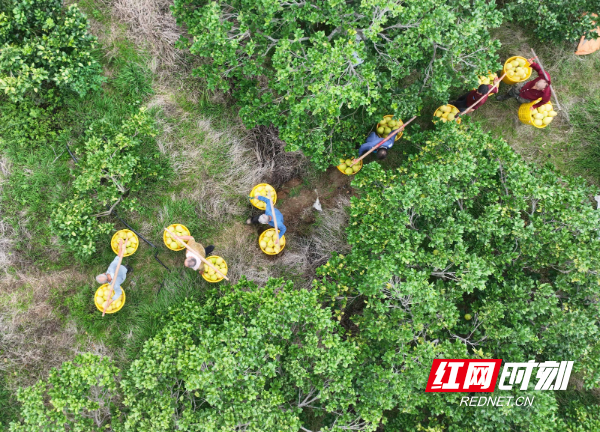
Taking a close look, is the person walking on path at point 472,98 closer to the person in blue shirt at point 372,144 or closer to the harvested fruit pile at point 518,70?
the harvested fruit pile at point 518,70

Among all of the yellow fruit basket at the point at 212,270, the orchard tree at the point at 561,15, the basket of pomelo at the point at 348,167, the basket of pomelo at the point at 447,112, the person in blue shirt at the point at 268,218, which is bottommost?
the yellow fruit basket at the point at 212,270

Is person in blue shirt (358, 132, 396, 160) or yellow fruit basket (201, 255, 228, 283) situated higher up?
person in blue shirt (358, 132, 396, 160)

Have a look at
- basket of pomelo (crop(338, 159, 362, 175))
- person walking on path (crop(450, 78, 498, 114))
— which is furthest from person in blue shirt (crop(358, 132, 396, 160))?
person walking on path (crop(450, 78, 498, 114))

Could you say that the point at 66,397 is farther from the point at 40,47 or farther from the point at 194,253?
the point at 40,47

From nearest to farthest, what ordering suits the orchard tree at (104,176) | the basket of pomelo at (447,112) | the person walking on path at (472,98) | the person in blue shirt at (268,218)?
1. the orchard tree at (104,176)
2. the person in blue shirt at (268,218)
3. the person walking on path at (472,98)
4. the basket of pomelo at (447,112)

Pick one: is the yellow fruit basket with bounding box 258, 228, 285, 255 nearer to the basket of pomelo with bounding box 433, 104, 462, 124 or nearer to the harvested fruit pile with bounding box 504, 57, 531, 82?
the basket of pomelo with bounding box 433, 104, 462, 124

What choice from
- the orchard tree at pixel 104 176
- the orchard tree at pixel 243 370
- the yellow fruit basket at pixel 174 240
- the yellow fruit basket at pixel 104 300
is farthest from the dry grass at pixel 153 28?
the orchard tree at pixel 243 370

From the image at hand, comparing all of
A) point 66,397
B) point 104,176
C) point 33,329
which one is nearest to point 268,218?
point 104,176
